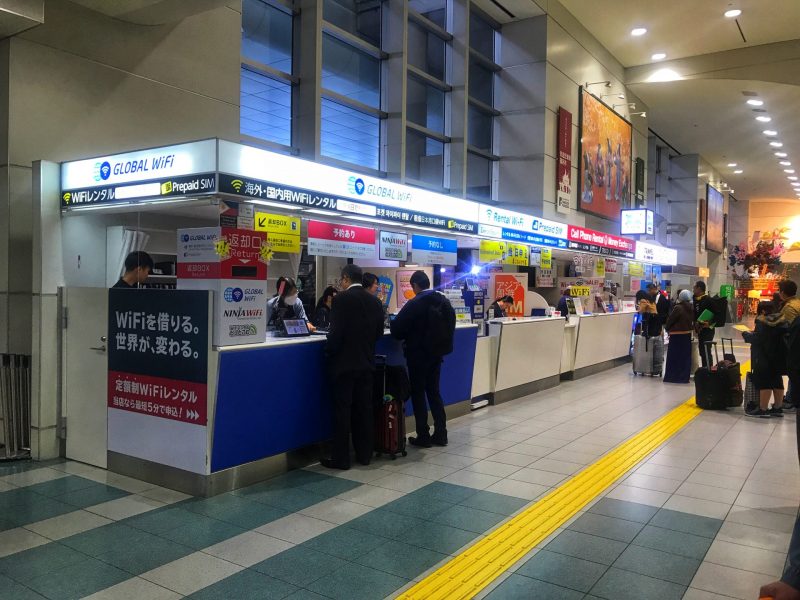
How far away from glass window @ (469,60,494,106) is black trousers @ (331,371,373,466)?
28.1ft

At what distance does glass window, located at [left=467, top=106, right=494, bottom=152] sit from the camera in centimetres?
1180

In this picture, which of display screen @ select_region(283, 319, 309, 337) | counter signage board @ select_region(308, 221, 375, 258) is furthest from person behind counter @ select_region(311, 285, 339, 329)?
display screen @ select_region(283, 319, 309, 337)

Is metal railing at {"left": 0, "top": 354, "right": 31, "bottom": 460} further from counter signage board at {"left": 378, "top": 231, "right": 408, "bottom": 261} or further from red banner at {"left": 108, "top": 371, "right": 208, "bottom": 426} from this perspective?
counter signage board at {"left": 378, "top": 231, "right": 408, "bottom": 261}

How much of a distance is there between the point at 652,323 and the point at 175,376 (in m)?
8.15

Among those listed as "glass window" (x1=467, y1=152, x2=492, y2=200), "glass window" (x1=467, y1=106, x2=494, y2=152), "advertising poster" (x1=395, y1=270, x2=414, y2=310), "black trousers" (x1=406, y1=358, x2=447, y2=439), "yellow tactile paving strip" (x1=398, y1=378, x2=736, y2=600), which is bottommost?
"yellow tactile paving strip" (x1=398, y1=378, x2=736, y2=600)

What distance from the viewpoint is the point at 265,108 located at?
25.4 feet

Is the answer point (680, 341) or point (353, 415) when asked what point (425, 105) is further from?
point (353, 415)

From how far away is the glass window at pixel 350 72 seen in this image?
28.3ft

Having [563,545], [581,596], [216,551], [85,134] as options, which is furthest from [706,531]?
[85,134]

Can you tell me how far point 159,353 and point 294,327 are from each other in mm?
991

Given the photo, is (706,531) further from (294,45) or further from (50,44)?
(294,45)

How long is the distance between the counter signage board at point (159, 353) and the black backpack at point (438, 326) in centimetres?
201

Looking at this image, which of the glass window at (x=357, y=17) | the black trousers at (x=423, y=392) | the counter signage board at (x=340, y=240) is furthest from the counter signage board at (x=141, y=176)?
the glass window at (x=357, y=17)

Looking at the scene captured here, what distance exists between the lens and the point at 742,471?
4.88 m
